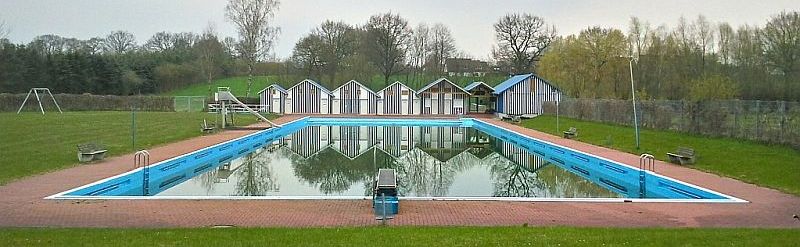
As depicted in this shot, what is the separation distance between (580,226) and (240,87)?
63.7 m

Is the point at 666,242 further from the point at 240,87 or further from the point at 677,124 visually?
the point at 240,87

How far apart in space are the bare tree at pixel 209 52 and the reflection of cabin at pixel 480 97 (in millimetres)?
24408

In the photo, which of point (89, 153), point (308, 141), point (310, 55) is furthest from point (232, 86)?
point (89, 153)

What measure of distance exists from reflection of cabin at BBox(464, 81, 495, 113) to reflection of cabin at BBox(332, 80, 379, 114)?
809cm

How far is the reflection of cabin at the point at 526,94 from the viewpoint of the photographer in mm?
49062

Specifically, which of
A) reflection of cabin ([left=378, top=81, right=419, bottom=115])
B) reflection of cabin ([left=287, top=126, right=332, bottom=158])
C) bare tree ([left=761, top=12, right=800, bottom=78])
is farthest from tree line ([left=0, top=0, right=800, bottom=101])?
reflection of cabin ([left=287, top=126, right=332, bottom=158])

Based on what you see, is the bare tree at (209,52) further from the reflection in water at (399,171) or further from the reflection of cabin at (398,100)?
the reflection in water at (399,171)

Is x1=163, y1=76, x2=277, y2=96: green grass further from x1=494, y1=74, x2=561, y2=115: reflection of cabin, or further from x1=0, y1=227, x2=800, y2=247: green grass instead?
x1=0, y1=227, x2=800, y2=247: green grass

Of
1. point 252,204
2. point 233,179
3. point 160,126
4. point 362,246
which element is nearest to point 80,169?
point 233,179

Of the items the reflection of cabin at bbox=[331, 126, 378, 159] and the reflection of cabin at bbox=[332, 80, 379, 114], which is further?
the reflection of cabin at bbox=[332, 80, 379, 114]

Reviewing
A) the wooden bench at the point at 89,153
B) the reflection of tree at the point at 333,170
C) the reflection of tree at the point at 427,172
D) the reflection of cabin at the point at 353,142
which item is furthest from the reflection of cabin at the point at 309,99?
the wooden bench at the point at 89,153

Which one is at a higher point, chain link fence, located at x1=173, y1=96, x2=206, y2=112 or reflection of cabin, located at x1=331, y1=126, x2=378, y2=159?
chain link fence, located at x1=173, y1=96, x2=206, y2=112

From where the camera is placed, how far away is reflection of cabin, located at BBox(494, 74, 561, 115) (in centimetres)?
4906

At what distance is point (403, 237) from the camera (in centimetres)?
719
